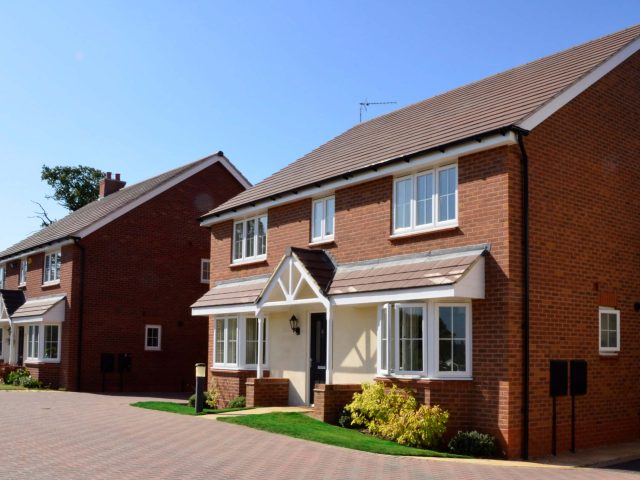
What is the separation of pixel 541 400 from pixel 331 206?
730 cm

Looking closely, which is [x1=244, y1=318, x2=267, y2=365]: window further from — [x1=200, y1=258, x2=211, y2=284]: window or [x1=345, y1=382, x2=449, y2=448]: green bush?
[x1=200, y1=258, x2=211, y2=284]: window

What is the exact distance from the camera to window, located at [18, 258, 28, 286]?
36.0m

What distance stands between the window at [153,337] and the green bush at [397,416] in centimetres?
1636

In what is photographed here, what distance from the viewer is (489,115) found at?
16.7m

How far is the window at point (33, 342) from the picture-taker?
31983 millimetres

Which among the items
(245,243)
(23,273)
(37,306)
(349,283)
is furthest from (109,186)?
(349,283)

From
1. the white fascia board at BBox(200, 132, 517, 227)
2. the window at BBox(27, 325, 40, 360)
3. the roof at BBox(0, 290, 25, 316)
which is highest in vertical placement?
the white fascia board at BBox(200, 132, 517, 227)

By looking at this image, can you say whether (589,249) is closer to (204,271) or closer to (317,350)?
(317,350)

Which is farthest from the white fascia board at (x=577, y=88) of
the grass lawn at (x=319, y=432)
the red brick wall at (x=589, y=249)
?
the grass lawn at (x=319, y=432)

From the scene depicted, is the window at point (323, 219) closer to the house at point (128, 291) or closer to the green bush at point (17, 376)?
the house at point (128, 291)

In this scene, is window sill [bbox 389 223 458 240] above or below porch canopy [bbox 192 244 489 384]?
above

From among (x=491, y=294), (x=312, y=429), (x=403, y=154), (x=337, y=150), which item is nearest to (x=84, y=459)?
(x=312, y=429)

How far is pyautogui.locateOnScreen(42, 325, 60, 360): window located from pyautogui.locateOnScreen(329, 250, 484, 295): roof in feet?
53.5

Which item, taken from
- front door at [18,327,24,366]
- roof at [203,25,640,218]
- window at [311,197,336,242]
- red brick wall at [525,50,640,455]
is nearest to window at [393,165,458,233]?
roof at [203,25,640,218]
